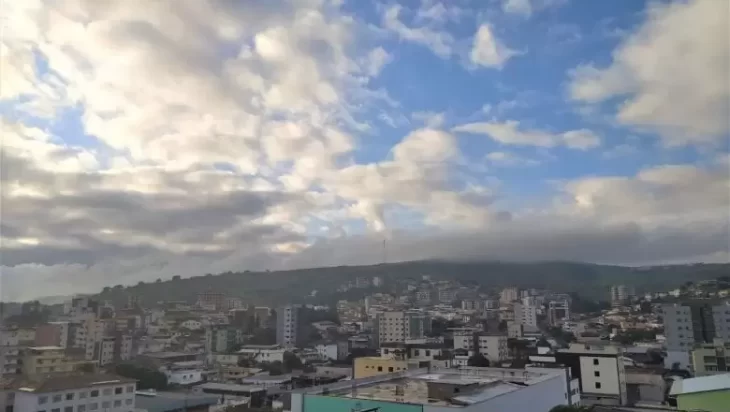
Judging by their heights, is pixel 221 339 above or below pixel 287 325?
below

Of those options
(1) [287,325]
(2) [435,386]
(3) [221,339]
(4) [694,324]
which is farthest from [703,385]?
(1) [287,325]

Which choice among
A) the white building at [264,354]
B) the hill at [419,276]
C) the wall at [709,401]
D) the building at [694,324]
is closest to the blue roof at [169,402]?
the white building at [264,354]

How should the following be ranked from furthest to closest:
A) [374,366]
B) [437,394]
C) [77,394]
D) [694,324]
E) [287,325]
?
[287,325] < [694,324] < [374,366] < [77,394] < [437,394]

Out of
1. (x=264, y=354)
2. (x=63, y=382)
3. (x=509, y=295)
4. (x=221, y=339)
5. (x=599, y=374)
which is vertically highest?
(x=509, y=295)

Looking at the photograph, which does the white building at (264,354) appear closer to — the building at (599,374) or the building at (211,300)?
the building at (599,374)

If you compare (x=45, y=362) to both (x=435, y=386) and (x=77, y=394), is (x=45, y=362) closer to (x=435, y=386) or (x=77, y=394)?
(x=77, y=394)

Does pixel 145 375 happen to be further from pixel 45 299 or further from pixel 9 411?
pixel 45 299

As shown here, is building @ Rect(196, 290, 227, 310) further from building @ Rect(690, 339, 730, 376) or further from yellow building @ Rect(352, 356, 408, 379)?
building @ Rect(690, 339, 730, 376)

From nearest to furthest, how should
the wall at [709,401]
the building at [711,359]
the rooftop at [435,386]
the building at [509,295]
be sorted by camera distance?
the rooftop at [435,386], the wall at [709,401], the building at [711,359], the building at [509,295]
